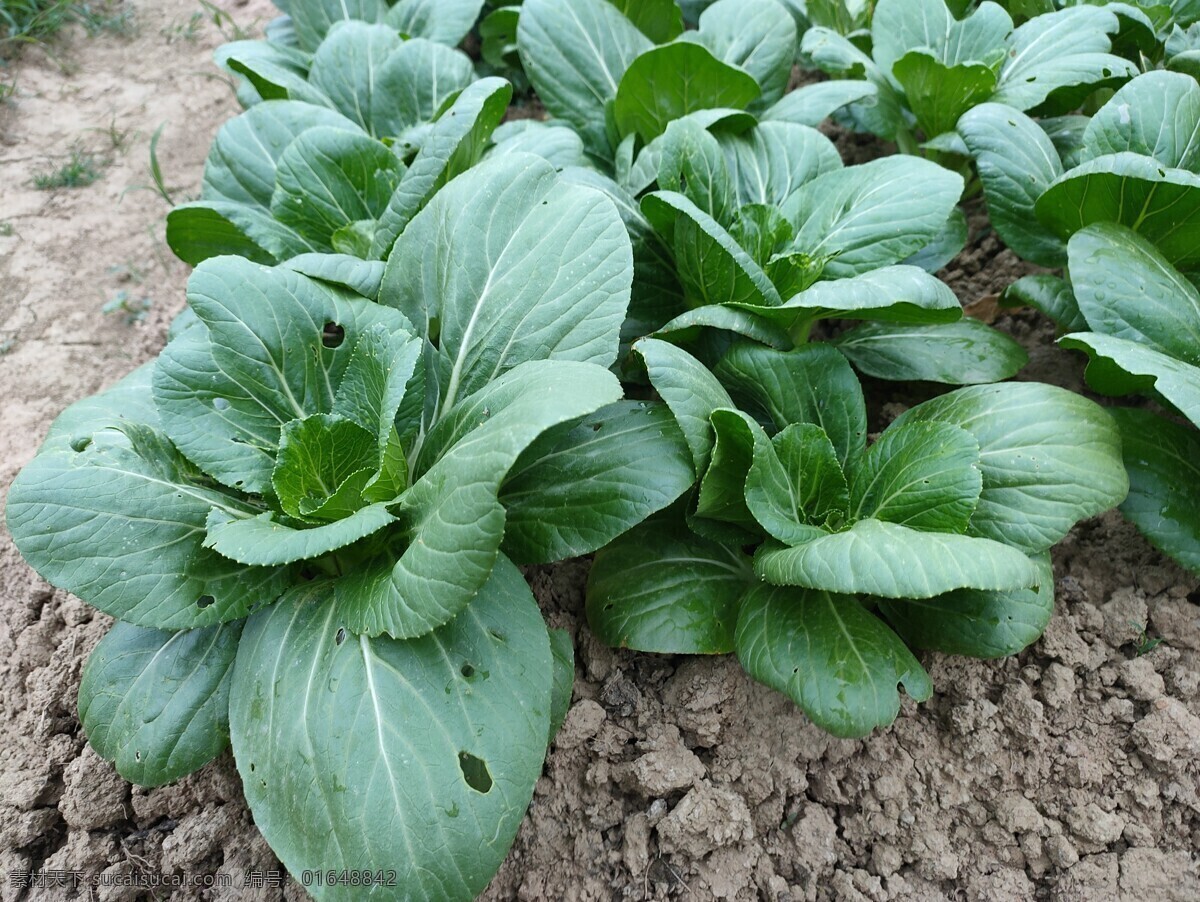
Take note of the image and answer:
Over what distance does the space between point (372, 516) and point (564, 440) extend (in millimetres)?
592

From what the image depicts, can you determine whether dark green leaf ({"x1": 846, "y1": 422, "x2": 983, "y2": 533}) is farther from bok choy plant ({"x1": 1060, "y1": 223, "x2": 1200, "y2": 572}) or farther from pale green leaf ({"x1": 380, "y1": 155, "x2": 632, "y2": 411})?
pale green leaf ({"x1": 380, "y1": 155, "x2": 632, "y2": 411})

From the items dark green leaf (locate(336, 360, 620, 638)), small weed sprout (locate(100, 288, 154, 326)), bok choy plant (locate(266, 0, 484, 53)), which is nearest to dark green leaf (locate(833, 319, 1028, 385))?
dark green leaf (locate(336, 360, 620, 638))

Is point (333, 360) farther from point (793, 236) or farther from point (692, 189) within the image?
point (793, 236)

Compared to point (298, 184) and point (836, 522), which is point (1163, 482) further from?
point (298, 184)

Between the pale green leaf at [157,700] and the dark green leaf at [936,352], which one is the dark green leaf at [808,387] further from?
the pale green leaf at [157,700]

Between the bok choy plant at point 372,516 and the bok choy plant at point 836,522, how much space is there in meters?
0.22

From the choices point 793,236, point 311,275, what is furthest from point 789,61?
point 311,275

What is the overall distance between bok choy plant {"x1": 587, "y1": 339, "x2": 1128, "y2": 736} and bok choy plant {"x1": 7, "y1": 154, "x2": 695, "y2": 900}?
0.72 feet

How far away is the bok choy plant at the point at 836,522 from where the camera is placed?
2.01 m

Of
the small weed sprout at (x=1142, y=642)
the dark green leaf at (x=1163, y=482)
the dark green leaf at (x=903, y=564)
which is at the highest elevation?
the dark green leaf at (x=903, y=564)

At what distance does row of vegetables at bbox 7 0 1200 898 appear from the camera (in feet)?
5.99

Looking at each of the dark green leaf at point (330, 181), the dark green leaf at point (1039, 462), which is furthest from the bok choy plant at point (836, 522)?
the dark green leaf at point (330, 181)

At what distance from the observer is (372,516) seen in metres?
1.85

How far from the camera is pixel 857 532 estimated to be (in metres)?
1.95
